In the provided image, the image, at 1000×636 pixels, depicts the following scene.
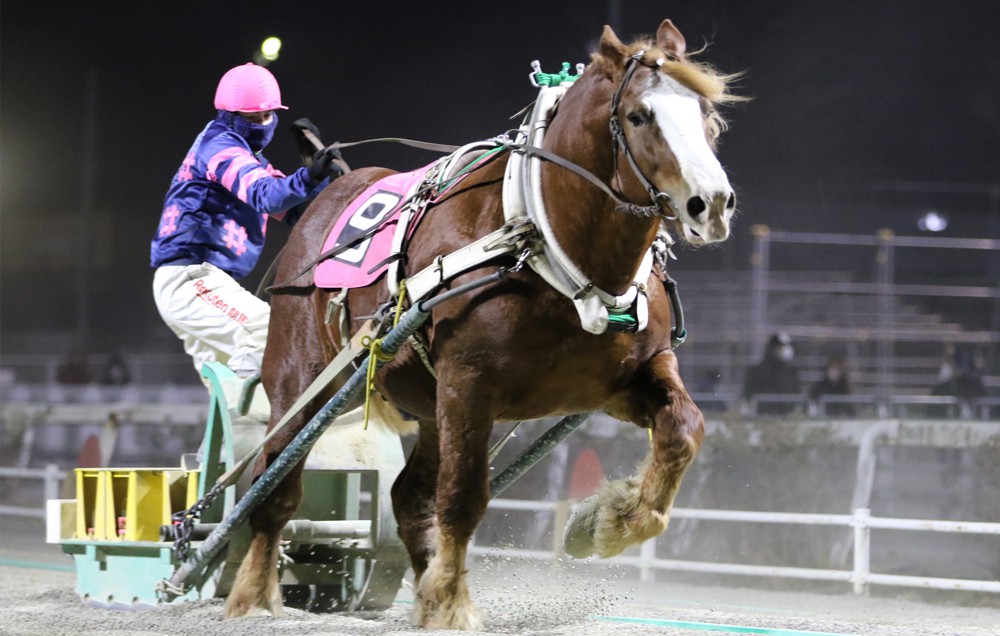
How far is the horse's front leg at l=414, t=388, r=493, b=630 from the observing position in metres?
2.94

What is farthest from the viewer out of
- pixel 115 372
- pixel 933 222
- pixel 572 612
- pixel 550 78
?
pixel 115 372

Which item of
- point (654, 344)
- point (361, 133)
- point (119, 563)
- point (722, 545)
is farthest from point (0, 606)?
point (361, 133)

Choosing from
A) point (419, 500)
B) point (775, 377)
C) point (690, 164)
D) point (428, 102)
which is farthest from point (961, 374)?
point (690, 164)

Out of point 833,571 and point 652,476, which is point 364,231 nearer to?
point 652,476

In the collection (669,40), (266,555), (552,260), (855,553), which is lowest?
(855,553)

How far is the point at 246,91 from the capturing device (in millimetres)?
4262

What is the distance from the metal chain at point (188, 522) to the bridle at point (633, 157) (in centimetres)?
208

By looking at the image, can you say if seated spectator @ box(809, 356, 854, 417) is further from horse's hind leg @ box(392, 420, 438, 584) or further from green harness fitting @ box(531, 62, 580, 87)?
green harness fitting @ box(531, 62, 580, 87)

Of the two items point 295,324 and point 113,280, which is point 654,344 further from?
point 113,280

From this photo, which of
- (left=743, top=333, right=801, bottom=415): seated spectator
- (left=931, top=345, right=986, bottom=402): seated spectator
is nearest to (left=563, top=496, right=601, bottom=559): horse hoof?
(left=743, top=333, right=801, bottom=415): seated spectator

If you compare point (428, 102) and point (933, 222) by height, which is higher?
point (428, 102)

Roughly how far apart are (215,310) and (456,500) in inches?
66.9

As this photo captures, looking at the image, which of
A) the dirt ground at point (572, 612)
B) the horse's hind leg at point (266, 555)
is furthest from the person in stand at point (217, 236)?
the dirt ground at point (572, 612)

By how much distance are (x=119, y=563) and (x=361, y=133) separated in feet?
18.2
